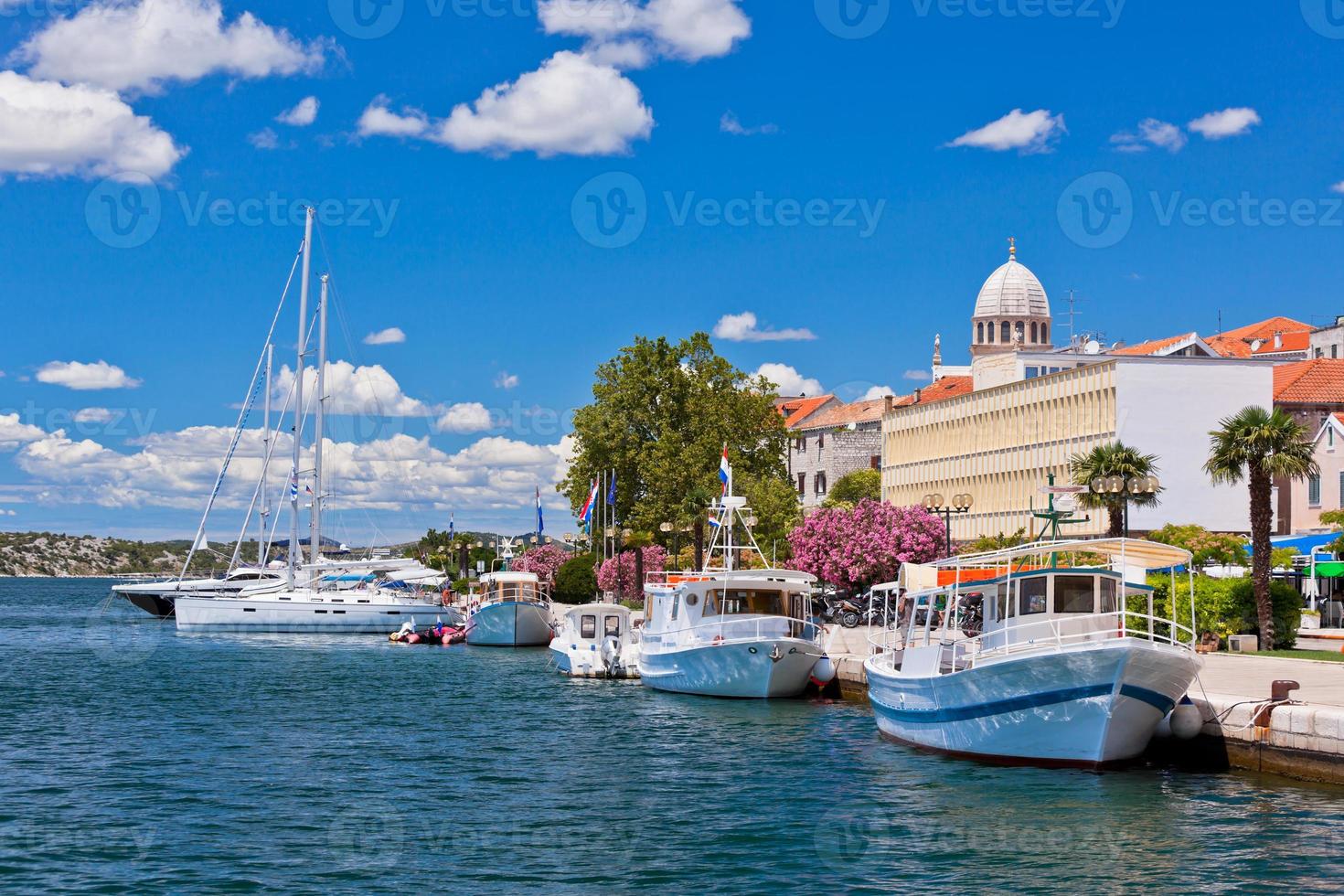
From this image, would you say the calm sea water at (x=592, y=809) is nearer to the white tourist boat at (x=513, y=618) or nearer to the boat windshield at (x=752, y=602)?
the boat windshield at (x=752, y=602)

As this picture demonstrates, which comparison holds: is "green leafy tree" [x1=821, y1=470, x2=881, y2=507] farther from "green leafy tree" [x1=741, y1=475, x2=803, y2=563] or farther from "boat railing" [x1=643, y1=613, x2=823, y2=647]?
"boat railing" [x1=643, y1=613, x2=823, y2=647]

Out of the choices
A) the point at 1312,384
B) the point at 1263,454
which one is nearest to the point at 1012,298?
the point at 1312,384

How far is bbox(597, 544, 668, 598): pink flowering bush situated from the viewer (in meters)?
82.9

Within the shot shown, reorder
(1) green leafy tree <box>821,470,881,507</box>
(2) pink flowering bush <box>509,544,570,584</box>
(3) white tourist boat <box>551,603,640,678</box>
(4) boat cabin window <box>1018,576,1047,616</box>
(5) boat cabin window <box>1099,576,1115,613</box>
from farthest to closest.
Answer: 1. (1) green leafy tree <box>821,470,881,507</box>
2. (2) pink flowering bush <box>509,544,570,584</box>
3. (3) white tourist boat <box>551,603,640,678</box>
4. (4) boat cabin window <box>1018,576,1047,616</box>
5. (5) boat cabin window <box>1099,576,1115,613</box>

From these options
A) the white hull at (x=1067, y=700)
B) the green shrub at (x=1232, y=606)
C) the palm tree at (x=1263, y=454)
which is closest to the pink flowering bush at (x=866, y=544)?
the palm tree at (x=1263, y=454)

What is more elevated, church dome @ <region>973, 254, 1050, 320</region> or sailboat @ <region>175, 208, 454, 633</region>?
church dome @ <region>973, 254, 1050, 320</region>

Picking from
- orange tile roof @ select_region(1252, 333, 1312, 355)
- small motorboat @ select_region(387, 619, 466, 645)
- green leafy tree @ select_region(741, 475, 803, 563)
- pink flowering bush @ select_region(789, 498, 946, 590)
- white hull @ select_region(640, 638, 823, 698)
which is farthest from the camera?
orange tile roof @ select_region(1252, 333, 1312, 355)

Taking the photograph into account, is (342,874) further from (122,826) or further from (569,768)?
(569,768)

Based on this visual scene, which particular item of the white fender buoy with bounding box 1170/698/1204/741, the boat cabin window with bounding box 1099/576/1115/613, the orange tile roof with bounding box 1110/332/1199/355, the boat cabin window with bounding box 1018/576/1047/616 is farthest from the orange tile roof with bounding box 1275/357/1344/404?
the white fender buoy with bounding box 1170/698/1204/741

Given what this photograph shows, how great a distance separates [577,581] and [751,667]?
51.0 metres

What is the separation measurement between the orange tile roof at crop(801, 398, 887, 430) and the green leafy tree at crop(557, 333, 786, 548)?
1492 inches

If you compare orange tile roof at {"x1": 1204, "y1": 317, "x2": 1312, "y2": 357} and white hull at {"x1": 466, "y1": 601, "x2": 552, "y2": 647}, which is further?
orange tile roof at {"x1": 1204, "y1": 317, "x2": 1312, "y2": 357}

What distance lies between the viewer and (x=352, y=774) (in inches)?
1101

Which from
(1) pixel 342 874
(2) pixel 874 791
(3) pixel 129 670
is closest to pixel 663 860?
(1) pixel 342 874
